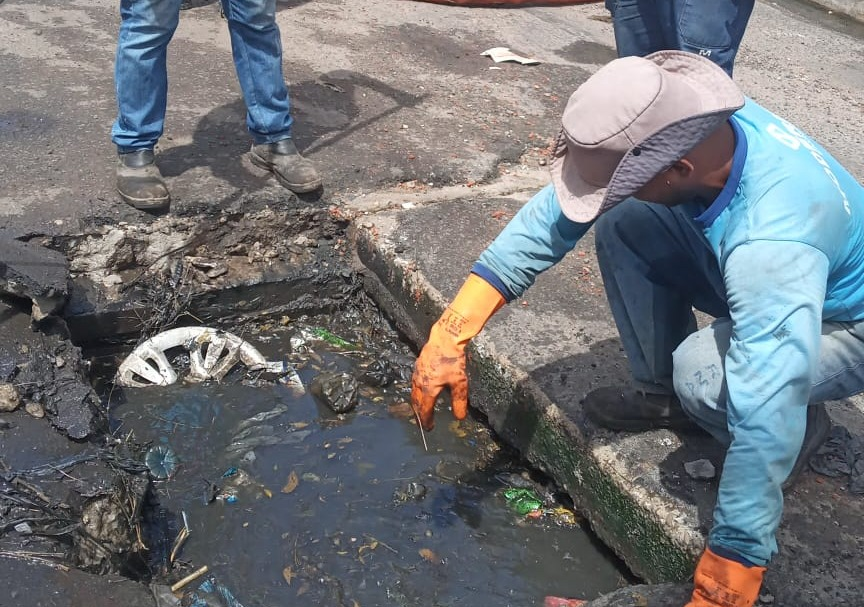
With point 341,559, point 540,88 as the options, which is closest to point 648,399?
point 341,559

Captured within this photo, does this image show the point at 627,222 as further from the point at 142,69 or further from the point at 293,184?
the point at 142,69

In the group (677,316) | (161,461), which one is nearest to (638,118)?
(677,316)

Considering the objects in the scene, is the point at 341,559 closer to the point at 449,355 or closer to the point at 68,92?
the point at 449,355

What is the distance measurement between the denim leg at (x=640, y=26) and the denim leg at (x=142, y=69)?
1880 mm

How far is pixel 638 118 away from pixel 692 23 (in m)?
1.87

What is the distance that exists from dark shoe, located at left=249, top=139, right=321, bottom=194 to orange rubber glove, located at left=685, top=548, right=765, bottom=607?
235 centimetres

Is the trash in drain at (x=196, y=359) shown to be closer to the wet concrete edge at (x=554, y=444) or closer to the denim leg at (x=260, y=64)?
the wet concrete edge at (x=554, y=444)

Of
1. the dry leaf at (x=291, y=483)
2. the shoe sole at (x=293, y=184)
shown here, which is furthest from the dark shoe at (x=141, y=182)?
the dry leaf at (x=291, y=483)

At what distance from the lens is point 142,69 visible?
330 cm

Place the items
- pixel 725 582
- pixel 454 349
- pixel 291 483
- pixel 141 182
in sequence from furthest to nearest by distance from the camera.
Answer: pixel 141 182
pixel 291 483
pixel 454 349
pixel 725 582

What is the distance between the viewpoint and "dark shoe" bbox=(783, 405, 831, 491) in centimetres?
239

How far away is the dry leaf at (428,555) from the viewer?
2.61m

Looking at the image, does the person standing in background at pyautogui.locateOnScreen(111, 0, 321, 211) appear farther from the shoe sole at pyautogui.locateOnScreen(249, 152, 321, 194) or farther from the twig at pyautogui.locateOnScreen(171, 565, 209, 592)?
the twig at pyautogui.locateOnScreen(171, 565, 209, 592)

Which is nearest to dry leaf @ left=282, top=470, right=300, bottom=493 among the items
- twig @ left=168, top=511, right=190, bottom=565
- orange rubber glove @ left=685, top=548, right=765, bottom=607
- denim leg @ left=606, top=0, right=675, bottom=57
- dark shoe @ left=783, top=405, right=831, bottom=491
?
twig @ left=168, top=511, right=190, bottom=565
